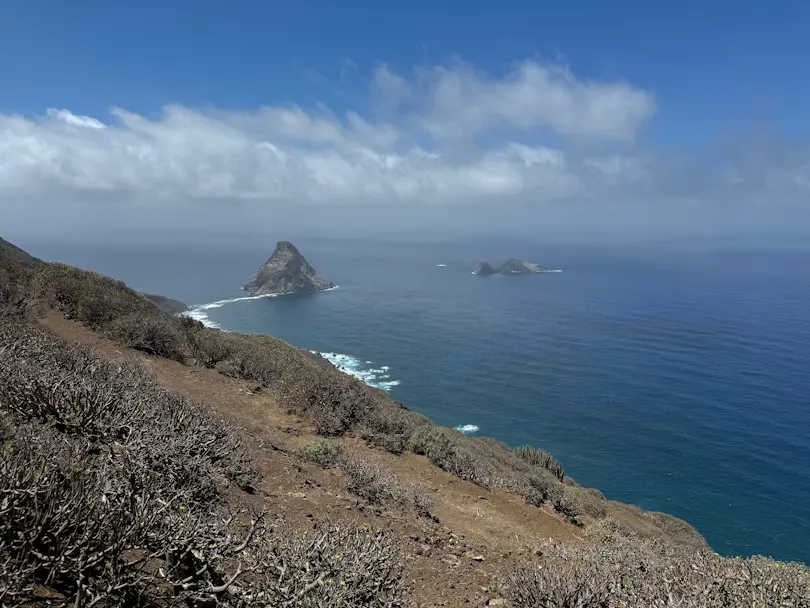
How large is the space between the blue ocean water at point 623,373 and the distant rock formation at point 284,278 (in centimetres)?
789

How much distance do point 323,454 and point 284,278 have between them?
135154mm

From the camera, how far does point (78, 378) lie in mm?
7750

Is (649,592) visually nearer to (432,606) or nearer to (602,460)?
(432,606)

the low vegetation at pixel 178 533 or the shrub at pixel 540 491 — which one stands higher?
the low vegetation at pixel 178 533

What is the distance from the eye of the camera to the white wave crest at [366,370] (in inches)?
2278

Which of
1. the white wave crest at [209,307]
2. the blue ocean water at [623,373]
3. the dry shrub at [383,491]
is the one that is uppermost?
the dry shrub at [383,491]

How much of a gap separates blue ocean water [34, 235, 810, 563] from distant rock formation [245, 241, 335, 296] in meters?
7.89

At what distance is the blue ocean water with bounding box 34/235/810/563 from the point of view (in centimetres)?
3731

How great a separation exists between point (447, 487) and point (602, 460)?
113 feet

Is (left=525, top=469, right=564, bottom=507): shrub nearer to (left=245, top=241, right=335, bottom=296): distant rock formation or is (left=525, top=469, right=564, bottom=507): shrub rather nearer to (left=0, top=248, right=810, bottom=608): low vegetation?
(left=0, top=248, right=810, bottom=608): low vegetation

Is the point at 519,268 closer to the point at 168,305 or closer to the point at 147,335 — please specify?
the point at 168,305

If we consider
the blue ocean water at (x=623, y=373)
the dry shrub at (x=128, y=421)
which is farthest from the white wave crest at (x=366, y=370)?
the dry shrub at (x=128, y=421)

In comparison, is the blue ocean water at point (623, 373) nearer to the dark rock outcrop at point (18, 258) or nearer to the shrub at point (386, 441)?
the shrub at point (386, 441)

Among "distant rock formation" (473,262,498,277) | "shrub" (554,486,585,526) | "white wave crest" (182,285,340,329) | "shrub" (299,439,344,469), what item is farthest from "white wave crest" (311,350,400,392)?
"distant rock formation" (473,262,498,277)
